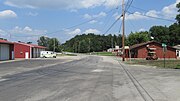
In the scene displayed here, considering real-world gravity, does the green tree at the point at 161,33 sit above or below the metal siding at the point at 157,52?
above

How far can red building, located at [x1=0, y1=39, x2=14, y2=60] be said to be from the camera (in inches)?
2031

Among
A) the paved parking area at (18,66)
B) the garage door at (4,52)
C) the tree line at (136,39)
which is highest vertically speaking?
the tree line at (136,39)

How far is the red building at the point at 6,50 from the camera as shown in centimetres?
5158

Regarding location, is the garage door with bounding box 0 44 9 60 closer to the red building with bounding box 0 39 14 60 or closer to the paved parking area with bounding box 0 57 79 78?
the red building with bounding box 0 39 14 60

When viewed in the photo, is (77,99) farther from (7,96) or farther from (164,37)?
(164,37)

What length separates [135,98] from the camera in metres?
10.3

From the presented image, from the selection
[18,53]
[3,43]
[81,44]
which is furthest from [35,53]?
[81,44]

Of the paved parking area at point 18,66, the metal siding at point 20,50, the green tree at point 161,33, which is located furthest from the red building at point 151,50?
the green tree at point 161,33

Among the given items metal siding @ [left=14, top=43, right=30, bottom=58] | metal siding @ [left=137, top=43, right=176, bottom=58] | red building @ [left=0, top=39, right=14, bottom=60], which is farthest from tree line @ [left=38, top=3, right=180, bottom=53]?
red building @ [left=0, top=39, right=14, bottom=60]

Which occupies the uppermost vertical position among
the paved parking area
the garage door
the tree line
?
the tree line

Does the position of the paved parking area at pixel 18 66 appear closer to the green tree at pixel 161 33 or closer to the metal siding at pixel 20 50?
the metal siding at pixel 20 50

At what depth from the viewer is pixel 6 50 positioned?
54.6 m

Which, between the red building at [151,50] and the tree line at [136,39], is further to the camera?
the tree line at [136,39]

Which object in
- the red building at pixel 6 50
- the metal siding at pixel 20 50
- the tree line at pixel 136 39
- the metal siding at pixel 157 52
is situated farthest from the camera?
the tree line at pixel 136 39
